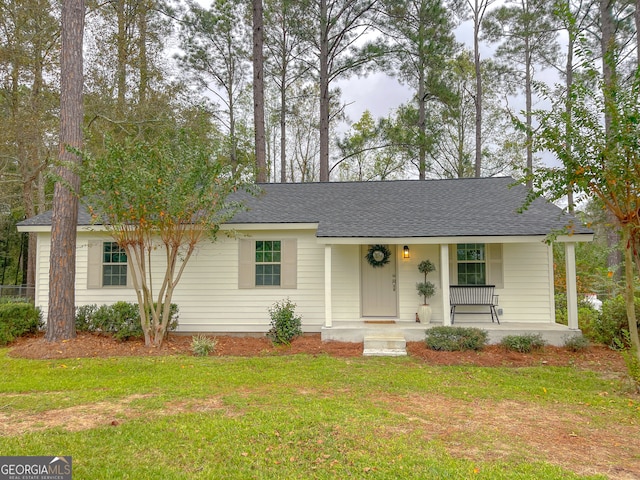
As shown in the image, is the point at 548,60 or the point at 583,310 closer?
the point at 583,310

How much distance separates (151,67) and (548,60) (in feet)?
56.9

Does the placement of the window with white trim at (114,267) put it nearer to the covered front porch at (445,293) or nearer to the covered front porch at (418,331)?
the covered front porch at (445,293)

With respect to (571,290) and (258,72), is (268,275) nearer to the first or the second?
(571,290)

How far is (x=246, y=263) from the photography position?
919 centimetres

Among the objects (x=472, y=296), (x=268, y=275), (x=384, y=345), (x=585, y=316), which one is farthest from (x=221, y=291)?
(x=585, y=316)

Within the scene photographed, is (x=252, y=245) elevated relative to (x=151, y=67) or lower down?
lower down

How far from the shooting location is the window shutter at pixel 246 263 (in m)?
9.16

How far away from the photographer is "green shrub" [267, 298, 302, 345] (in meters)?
8.17

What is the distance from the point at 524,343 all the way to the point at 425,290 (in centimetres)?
223

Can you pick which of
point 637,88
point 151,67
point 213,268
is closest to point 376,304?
point 213,268

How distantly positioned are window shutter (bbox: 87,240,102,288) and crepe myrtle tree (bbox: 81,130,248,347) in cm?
158

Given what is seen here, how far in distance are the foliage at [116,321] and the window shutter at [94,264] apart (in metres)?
0.95

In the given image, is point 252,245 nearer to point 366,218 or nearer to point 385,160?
point 366,218

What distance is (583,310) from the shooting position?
9.96m
